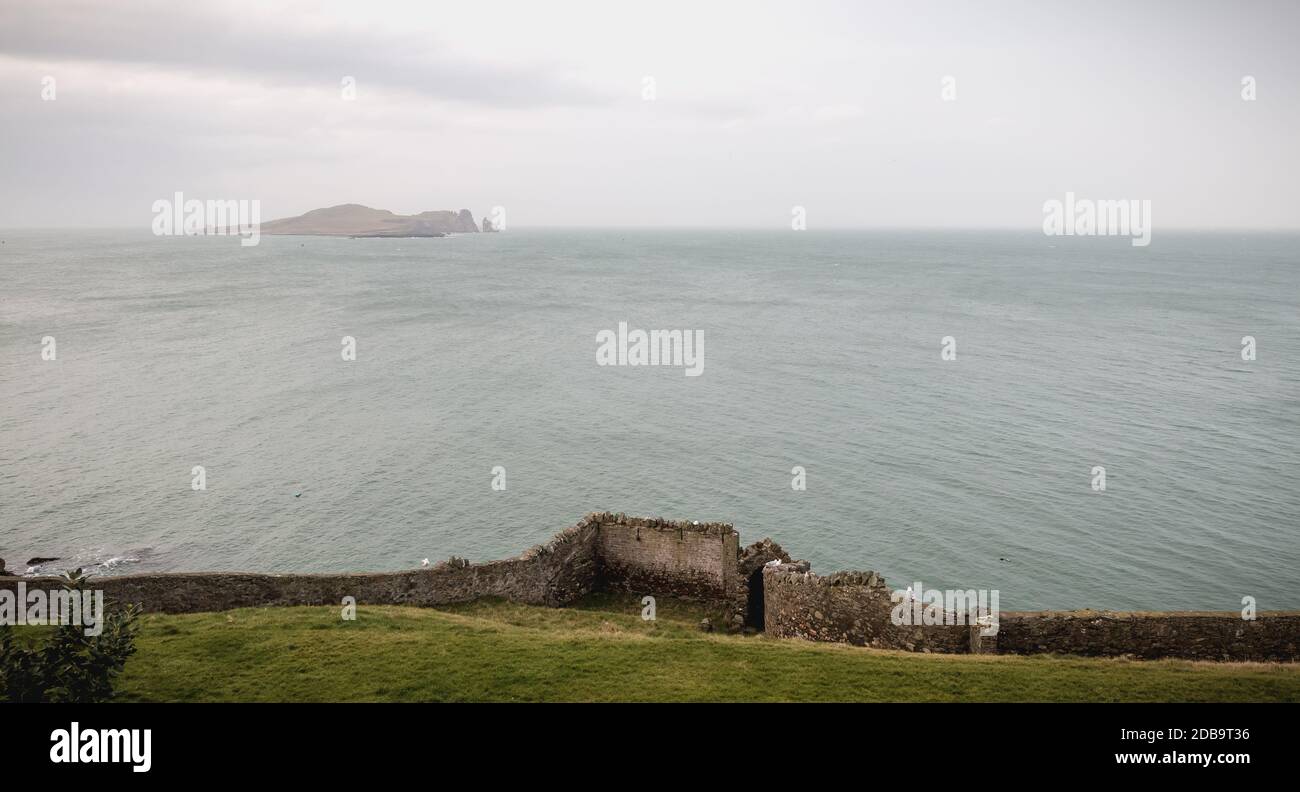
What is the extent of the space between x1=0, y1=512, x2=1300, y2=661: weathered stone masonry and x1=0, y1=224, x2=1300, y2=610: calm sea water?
51.3 feet

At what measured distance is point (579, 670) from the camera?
1700 centimetres

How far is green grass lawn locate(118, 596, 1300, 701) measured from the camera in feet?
52.0

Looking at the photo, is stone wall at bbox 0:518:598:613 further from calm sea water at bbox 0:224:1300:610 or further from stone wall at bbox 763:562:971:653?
calm sea water at bbox 0:224:1300:610

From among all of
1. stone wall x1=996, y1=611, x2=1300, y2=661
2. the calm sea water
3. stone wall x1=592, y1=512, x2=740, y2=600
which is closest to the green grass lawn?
stone wall x1=996, y1=611, x2=1300, y2=661

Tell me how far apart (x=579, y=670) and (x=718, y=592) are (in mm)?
8685

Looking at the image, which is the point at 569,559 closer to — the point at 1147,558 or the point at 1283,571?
the point at 1147,558

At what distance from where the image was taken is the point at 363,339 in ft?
322

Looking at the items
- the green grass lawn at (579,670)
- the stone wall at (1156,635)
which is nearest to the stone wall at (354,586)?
the green grass lawn at (579,670)

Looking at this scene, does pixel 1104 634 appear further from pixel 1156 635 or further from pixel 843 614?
pixel 843 614

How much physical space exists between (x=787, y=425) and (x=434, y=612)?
1768 inches

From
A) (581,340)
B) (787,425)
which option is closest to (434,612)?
(787,425)

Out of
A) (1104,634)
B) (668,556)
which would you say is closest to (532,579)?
(668,556)

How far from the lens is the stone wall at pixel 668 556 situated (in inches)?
979

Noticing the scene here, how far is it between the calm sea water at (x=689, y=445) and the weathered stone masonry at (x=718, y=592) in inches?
615
